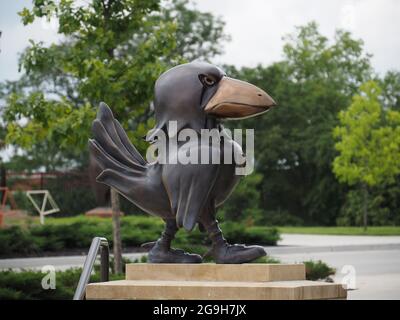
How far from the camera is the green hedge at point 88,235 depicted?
55.4 ft

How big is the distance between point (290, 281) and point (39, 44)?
24.9 feet

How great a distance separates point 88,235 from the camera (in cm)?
1788

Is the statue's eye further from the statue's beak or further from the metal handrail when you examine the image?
the metal handrail

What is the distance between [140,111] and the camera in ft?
42.9

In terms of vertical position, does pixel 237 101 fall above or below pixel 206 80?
below

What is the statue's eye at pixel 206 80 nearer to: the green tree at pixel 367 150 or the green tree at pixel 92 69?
Result: the green tree at pixel 92 69

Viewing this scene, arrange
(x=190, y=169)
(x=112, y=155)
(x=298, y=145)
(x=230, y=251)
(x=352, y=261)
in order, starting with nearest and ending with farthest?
1. (x=190, y=169)
2. (x=230, y=251)
3. (x=112, y=155)
4. (x=352, y=261)
5. (x=298, y=145)

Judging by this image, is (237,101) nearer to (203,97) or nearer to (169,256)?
(203,97)

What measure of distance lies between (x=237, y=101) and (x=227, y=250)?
127 centimetres

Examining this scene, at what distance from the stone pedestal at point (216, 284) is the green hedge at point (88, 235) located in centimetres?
911

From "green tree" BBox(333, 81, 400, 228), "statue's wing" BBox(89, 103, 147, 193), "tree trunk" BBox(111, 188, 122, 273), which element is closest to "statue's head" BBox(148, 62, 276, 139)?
"statue's wing" BBox(89, 103, 147, 193)

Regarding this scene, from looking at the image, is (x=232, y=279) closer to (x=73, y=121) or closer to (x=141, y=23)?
(x=73, y=121)

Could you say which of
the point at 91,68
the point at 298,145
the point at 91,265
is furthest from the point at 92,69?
the point at 298,145
